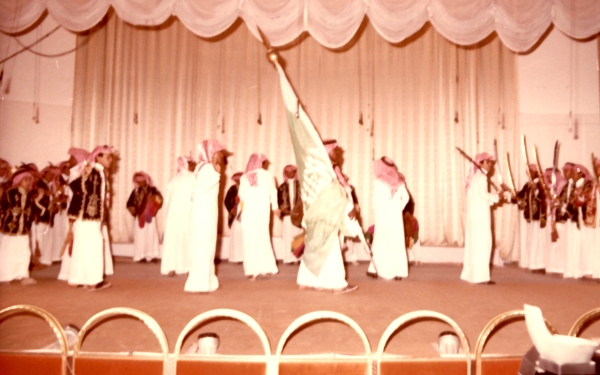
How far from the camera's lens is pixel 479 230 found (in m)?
5.50

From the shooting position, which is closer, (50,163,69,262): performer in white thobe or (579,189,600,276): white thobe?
(579,189,600,276): white thobe

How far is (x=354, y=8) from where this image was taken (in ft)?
15.3

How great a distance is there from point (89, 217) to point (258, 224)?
2046 mm

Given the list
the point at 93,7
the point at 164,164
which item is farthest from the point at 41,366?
the point at 164,164

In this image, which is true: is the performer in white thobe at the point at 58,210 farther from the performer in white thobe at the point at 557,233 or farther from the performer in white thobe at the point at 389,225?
the performer in white thobe at the point at 557,233

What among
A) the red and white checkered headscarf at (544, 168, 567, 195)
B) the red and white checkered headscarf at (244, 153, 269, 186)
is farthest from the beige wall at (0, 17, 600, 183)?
the red and white checkered headscarf at (244, 153, 269, 186)

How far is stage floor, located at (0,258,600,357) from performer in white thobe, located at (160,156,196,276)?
0.96 feet

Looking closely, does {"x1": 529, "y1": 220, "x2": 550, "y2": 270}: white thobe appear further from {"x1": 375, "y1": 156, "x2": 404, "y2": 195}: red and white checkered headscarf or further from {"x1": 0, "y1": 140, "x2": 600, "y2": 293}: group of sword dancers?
{"x1": 375, "y1": 156, "x2": 404, "y2": 195}: red and white checkered headscarf

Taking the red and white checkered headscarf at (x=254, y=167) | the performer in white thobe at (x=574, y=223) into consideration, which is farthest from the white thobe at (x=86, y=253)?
the performer in white thobe at (x=574, y=223)

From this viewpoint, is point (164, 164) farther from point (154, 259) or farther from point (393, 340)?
point (393, 340)

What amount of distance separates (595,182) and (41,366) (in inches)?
256

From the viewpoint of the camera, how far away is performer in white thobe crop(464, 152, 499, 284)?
5.48 m

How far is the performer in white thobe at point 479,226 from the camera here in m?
5.48

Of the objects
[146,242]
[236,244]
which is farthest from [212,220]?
[146,242]
